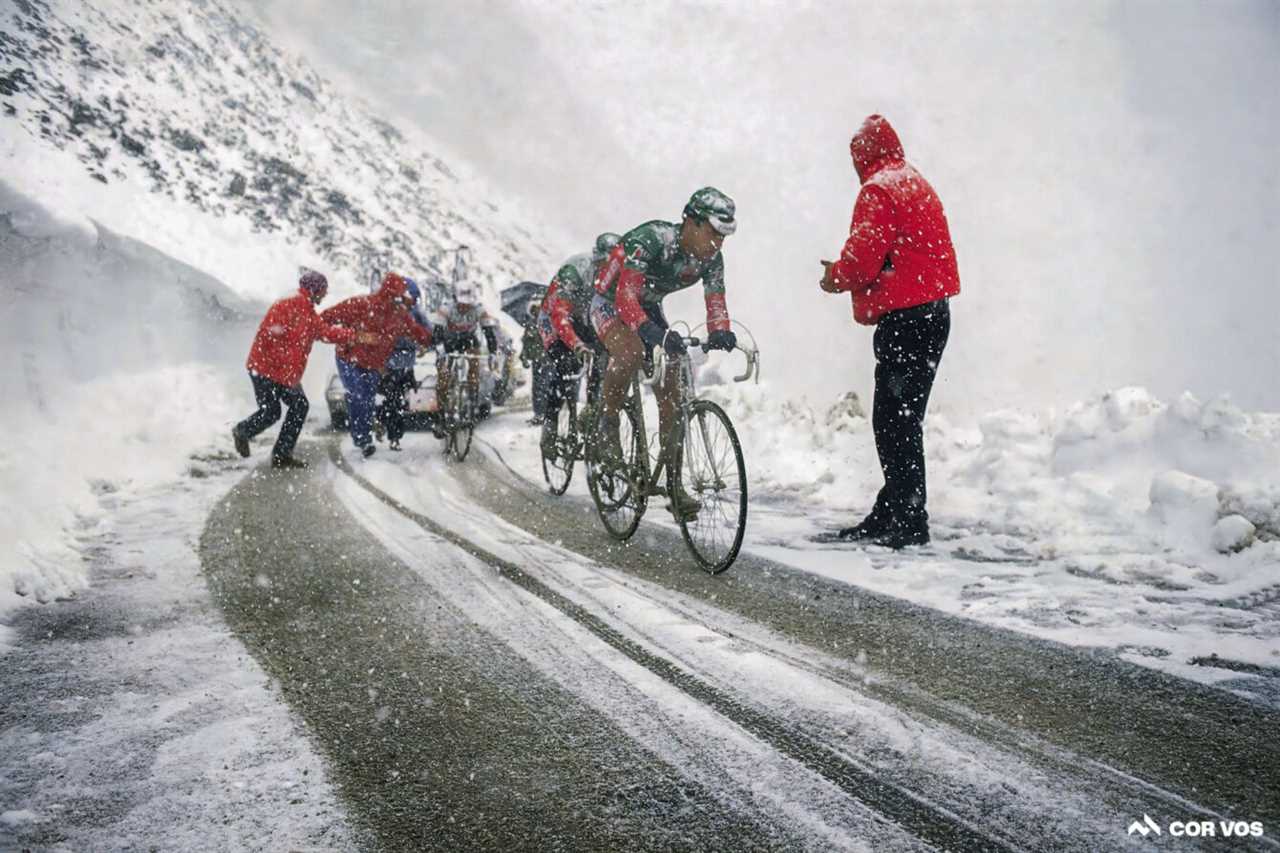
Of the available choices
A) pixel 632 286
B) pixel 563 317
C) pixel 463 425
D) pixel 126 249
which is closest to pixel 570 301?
pixel 563 317

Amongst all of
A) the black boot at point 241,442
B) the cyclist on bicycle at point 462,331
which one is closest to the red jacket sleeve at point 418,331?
the cyclist on bicycle at point 462,331

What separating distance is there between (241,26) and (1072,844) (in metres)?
52.5

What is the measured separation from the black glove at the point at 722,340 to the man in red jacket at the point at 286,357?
226 inches

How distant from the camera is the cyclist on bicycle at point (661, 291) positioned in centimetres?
432

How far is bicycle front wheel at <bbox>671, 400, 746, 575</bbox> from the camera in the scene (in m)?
3.90

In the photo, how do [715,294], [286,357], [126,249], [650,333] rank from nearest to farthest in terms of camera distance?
1. [650,333]
2. [715,294]
3. [286,357]
4. [126,249]

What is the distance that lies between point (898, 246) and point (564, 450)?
3.38 metres

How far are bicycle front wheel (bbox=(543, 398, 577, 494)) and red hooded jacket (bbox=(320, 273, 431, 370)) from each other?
349cm

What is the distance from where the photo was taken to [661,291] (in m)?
4.89

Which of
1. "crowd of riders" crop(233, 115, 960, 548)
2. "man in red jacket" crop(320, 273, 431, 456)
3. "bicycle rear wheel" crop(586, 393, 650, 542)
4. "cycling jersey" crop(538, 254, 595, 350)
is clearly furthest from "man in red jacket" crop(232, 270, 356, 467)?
"bicycle rear wheel" crop(586, 393, 650, 542)

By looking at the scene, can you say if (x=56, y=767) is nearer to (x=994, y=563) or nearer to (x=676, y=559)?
(x=676, y=559)

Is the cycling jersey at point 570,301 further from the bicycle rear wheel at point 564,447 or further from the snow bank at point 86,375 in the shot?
the snow bank at point 86,375

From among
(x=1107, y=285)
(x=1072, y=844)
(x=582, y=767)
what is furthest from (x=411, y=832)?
(x=1107, y=285)

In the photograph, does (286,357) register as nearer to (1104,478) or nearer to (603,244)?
(603,244)
